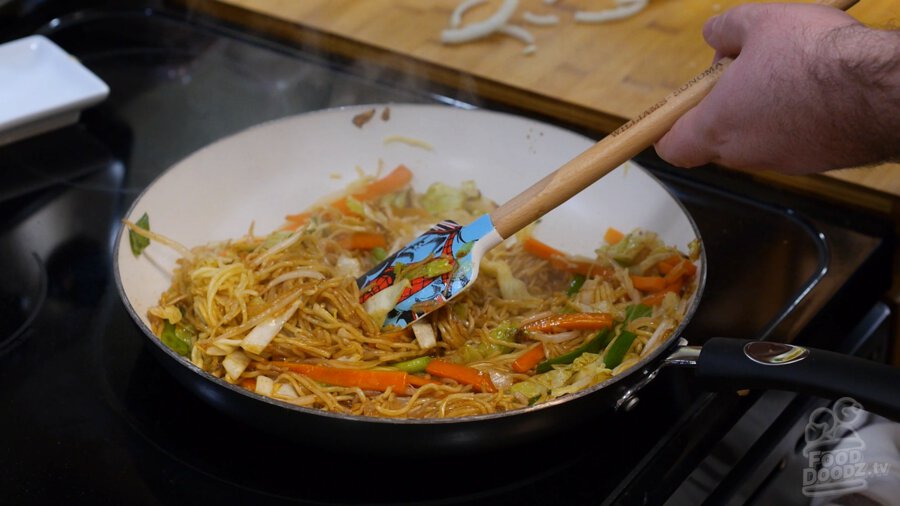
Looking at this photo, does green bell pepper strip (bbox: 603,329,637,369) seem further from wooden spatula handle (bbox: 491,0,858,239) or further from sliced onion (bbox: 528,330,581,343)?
wooden spatula handle (bbox: 491,0,858,239)

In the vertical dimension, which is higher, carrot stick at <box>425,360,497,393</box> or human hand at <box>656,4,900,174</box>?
human hand at <box>656,4,900,174</box>

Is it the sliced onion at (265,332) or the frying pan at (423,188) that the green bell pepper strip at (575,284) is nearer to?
the frying pan at (423,188)

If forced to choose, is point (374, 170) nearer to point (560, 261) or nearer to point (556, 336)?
point (560, 261)

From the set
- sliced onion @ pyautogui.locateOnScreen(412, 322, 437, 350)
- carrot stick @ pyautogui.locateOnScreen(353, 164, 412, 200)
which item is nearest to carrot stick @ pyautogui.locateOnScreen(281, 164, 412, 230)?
carrot stick @ pyautogui.locateOnScreen(353, 164, 412, 200)

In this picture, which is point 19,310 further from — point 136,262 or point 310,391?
point 310,391

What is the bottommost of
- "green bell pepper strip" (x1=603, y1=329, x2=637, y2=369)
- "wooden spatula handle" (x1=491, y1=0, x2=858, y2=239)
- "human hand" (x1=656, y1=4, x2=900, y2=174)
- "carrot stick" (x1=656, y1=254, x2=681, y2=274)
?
"green bell pepper strip" (x1=603, y1=329, x2=637, y2=369)
